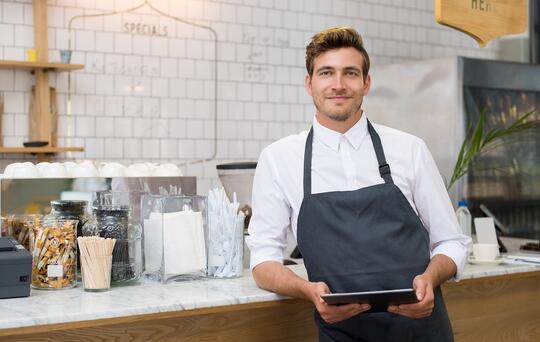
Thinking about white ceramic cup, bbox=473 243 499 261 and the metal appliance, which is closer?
white ceramic cup, bbox=473 243 499 261

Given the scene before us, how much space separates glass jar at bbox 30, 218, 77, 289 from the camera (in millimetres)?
2312

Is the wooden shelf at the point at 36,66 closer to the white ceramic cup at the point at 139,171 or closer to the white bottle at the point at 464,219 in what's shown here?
the white ceramic cup at the point at 139,171

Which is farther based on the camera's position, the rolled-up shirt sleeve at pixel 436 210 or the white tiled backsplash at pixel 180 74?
the white tiled backsplash at pixel 180 74

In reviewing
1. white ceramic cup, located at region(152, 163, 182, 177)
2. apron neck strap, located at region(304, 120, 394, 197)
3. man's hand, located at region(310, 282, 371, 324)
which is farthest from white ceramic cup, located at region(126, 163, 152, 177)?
man's hand, located at region(310, 282, 371, 324)

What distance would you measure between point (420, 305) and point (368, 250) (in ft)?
0.74

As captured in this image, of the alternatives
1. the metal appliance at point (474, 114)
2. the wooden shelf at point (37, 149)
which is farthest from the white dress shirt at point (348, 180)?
the metal appliance at point (474, 114)

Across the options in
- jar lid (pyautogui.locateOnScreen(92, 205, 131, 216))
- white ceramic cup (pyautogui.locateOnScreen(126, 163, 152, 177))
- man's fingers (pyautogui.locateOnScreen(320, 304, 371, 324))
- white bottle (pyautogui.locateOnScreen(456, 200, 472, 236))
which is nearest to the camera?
man's fingers (pyautogui.locateOnScreen(320, 304, 371, 324))

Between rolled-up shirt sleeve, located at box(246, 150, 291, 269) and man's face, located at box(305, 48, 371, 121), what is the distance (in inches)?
10.4

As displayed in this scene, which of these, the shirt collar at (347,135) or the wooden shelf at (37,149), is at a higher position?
the shirt collar at (347,135)

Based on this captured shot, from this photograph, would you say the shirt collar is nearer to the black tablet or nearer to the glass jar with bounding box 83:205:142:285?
the black tablet

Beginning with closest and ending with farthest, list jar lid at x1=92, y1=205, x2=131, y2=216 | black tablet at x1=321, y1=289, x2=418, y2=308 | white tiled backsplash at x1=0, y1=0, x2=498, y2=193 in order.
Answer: black tablet at x1=321, y1=289, x2=418, y2=308, jar lid at x1=92, y1=205, x2=131, y2=216, white tiled backsplash at x1=0, y1=0, x2=498, y2=193

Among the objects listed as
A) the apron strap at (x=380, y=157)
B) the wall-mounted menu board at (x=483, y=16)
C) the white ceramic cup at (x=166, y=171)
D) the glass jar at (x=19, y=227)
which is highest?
the wall-mounted menu board at (x=483, y=16)

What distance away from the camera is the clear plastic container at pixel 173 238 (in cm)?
244

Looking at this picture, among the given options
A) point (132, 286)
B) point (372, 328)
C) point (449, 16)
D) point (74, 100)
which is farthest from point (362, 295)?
point (74, 100)
